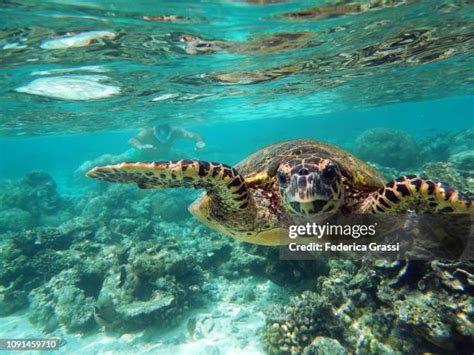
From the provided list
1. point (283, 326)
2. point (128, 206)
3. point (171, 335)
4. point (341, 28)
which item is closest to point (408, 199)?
point (283, 326)

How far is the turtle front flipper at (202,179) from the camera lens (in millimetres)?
4055

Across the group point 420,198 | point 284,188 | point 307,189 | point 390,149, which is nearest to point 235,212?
point 284,188

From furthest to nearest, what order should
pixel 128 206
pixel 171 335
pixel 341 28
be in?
pixel 128 206
pixel 341 28
pixel 171 335

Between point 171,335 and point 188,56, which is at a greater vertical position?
point 188,56

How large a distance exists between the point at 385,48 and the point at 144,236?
13.1 m

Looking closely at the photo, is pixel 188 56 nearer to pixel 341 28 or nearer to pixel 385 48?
pixel 341 28

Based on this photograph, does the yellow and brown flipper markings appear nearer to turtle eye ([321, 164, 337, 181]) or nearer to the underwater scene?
the underwater scene

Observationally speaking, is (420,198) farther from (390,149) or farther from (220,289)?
(390,149)

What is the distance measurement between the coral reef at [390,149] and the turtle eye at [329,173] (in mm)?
20962

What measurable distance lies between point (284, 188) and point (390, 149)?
2274 cm

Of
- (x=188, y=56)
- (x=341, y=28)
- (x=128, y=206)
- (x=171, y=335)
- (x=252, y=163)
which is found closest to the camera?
(x=252, y=163)

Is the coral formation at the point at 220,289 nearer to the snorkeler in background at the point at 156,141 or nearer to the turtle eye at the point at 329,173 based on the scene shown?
the turtle eye at the point at 329,173

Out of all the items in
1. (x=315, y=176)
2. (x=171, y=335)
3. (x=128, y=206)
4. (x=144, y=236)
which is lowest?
(x=128, y=206)

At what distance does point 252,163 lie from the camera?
19.9ft
